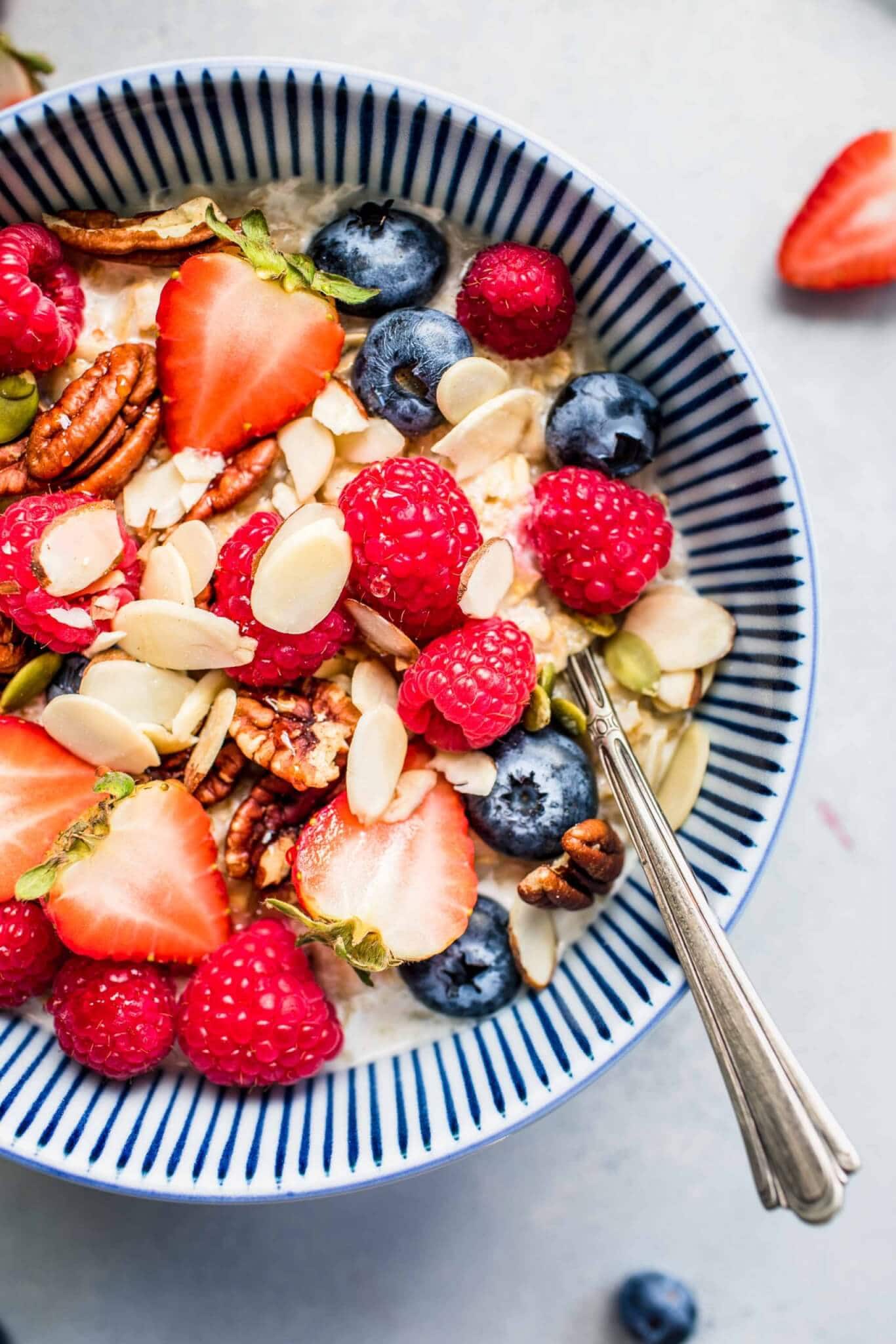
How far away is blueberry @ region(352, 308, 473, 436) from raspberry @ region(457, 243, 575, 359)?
3 centimetres

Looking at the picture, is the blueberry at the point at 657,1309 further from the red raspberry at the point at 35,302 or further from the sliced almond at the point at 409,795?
the red raspberry at the point at 35,302

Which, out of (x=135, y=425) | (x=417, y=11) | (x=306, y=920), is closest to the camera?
(x=306, y=920)

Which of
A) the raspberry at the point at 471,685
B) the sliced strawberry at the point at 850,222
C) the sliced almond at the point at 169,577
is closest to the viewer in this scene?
the raspberry at the point at 471,685

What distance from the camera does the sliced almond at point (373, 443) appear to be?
105 centimetres

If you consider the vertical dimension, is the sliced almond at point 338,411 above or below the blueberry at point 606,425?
below

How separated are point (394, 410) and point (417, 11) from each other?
54 cm

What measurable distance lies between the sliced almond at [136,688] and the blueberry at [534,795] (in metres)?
0.31

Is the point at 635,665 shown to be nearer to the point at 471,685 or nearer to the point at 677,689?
the point at 677,689

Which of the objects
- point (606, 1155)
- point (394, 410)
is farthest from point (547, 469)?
point (606, 1155)

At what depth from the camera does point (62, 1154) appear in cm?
98

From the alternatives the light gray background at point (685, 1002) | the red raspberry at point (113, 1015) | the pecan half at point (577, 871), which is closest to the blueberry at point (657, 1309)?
the light gray background at point (685, 1002)

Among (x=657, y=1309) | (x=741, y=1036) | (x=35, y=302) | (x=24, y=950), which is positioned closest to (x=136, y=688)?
(x=24, y=950)

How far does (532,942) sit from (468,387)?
542 mm

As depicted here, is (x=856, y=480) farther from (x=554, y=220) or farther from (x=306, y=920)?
(x=306, y=920)
